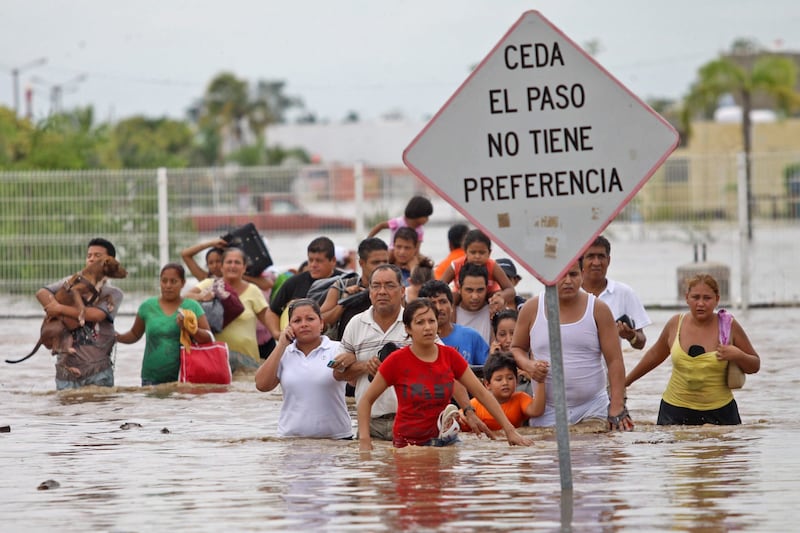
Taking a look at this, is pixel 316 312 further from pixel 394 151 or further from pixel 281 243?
pixel 394 151

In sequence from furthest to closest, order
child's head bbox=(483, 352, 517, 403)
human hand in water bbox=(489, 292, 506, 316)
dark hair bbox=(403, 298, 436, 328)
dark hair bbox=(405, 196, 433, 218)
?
dark hair bbox=(405, 196, 433, 218)
human hand in water bbox=(489, 292, 506, 316)
child's head bbox=(483, 352, 517, 403)
dark hair bbox=(403, 298, 436, 328)

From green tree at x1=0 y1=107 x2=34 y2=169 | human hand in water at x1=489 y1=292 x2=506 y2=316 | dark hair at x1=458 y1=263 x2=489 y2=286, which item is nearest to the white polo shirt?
human hand in water at x1=489 y1=292 x2=506 y2=316

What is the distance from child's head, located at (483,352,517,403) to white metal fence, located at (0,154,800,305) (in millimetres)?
14220

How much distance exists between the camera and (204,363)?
1434 centimetres

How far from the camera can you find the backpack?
1330cm

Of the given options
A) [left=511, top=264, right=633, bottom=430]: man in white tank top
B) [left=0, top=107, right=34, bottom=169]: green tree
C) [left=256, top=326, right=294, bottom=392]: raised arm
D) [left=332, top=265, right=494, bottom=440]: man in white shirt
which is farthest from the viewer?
[left=0, top=107, right=34, bottom=169]: green tree

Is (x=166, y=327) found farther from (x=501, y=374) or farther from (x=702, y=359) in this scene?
(x=702, y=359)

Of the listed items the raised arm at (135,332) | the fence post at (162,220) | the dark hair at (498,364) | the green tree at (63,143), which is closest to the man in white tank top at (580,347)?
the dark hair at (498,364)

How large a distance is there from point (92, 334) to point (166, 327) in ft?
2.12

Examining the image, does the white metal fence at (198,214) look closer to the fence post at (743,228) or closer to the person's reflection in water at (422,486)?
the fence post at (743,228)

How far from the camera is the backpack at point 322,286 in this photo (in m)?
13.3

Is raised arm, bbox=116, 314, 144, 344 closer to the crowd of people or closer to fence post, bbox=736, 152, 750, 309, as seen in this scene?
the crowd of people

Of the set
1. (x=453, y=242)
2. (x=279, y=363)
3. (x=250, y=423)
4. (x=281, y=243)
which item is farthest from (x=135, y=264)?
(x=279, y=363)

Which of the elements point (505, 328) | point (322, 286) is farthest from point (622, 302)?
point (322, 286)
